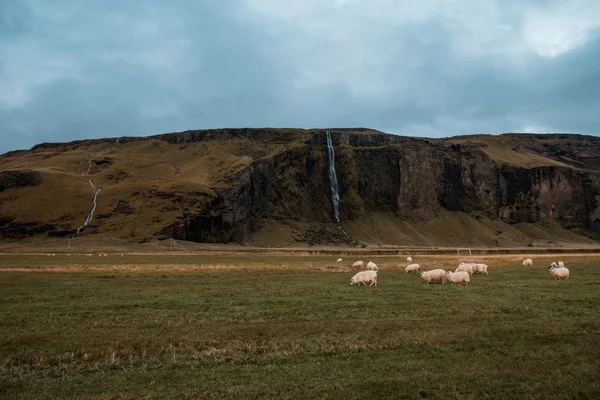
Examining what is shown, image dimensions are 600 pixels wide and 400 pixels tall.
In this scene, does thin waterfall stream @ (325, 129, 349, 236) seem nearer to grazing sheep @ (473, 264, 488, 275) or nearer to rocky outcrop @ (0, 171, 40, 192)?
rocky outcrop @ (0, 171, 40, 192)

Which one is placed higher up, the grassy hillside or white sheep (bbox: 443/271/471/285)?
the grassy hillside

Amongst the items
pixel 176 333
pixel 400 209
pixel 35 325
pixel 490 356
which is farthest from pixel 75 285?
pixel 400 209

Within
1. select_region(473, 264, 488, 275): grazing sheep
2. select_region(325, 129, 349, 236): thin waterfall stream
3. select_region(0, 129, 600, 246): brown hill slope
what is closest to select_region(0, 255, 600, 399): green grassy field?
select_region(473, 264, 488, 275): grazing sheep

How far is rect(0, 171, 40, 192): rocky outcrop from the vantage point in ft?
529

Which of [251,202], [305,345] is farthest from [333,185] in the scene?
[305,345]

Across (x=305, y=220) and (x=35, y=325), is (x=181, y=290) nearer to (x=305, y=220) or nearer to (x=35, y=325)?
(x=35, y=325)

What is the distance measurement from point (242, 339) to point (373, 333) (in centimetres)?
446

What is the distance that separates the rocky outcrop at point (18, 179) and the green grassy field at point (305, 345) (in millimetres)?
157452

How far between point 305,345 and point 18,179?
17635 centimetres

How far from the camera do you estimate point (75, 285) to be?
104ft

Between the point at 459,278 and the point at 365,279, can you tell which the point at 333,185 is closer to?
the point at 365,279

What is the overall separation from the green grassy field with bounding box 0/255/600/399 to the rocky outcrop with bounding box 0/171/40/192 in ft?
517

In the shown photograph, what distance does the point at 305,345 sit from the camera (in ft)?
48.5

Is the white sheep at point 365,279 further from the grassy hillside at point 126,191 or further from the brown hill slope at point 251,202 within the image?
the grassy hillside at point 126,191
